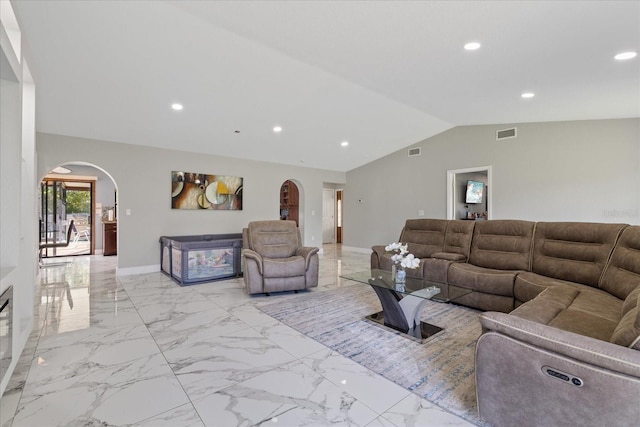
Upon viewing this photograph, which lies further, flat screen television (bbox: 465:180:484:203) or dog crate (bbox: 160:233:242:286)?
flat screen television (bbox: 465:180:484:203)

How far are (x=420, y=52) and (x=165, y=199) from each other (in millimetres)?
5041

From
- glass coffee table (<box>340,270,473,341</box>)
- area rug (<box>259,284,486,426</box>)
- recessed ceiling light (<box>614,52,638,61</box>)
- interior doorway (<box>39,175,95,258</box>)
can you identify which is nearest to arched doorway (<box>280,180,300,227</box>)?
area rug (<box>259,284,486,426</box>)

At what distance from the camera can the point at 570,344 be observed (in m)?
1.28

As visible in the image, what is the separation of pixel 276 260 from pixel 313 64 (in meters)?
2.60

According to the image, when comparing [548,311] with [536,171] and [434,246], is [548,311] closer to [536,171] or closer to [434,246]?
[434,246]

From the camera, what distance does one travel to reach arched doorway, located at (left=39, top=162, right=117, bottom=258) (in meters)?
7.45

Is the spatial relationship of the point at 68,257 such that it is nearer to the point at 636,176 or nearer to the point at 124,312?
the point at 124,312

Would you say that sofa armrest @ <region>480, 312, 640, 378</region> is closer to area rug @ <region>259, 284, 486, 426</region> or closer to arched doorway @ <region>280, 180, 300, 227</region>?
area rug @ <region>259, 284, 486, 426</region>

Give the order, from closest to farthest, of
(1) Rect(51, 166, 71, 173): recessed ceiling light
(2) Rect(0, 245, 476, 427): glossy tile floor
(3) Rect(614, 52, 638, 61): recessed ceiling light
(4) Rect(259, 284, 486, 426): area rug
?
1. (2) Rect(0, 245, 476, 427): glossy tile floor
2. (4) Rect(259, 284, 486, 426): area rug
3. (3) Rect(614, 52, 638, 61): recessed ceiling light
4. (1) Rect(51, 166, 71, 173): recessed ceiling light

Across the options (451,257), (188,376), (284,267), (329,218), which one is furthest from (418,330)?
(329,218)

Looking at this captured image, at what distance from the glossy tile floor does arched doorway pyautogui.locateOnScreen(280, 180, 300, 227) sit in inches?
201

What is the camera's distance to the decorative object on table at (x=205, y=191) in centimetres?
Answer: 588

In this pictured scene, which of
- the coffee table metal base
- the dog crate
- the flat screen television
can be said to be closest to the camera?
the coffee table metal base

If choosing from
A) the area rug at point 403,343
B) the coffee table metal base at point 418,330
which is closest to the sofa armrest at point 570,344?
the area rug at point 403,343
